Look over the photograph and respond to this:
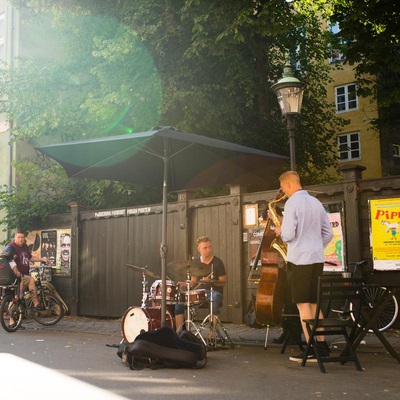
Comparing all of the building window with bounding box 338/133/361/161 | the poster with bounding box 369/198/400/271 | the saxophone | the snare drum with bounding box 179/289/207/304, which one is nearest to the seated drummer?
the snare drum with bounding box 179/289/207/304

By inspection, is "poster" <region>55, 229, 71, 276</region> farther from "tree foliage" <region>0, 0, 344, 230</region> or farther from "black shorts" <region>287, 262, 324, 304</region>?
"black shorts" <region>287, 262, 324, 304</region>

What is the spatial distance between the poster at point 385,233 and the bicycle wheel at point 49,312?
20.5 feet

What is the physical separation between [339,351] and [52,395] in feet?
12.8

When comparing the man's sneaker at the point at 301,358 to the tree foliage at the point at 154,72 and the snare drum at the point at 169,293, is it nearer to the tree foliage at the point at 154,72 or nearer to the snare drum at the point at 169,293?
the snare drum at the point at 169,293

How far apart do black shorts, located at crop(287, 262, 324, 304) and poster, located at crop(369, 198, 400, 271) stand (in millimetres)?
3234

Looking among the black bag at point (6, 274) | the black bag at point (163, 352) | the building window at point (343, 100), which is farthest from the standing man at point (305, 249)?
the building window at point (343, 100)

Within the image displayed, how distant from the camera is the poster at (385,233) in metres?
9.65

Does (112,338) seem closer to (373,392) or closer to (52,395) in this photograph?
(52,395)

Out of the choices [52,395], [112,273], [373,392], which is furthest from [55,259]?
[373,392]

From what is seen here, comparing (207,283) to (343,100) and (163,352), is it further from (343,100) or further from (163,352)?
(343,100)

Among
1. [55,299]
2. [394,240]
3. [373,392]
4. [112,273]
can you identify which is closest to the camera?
[373,392]

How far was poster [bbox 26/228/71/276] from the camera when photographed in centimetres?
1484

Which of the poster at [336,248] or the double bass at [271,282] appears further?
the poster at [336,248]

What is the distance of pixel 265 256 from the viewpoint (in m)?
Answer: 7.61
